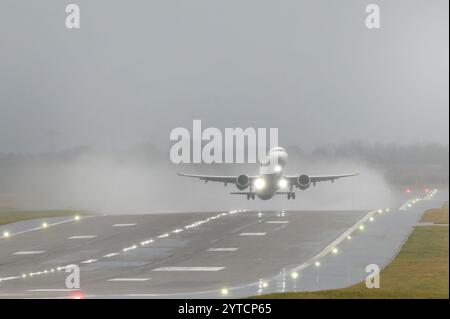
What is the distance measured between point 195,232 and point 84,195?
147 feet

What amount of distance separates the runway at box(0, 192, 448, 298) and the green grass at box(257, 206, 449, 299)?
1.07 m

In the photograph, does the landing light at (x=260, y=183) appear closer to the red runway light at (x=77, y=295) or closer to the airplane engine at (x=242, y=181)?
the airplane engine at (x=242, y=181)

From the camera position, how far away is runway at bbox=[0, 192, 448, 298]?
34562mm

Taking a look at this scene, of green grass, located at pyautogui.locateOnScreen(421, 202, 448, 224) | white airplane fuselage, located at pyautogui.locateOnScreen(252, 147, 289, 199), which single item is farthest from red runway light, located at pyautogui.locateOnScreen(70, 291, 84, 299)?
white airplane fuselage, located at pyautogui.locateOnScreen(252, 147, 289, 199)

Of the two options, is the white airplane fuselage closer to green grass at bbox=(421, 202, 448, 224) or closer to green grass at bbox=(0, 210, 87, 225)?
green grass at bbox=(421, 202, 448, 224)

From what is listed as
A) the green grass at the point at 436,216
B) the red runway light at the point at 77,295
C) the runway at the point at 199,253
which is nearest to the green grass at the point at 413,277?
the runway at the point at 199,253

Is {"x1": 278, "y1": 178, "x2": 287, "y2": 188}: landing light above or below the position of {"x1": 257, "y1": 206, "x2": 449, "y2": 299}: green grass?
above

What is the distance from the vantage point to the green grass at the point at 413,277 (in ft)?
103

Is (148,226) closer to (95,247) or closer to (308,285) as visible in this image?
(95,247)

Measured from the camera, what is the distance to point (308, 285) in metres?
33.8

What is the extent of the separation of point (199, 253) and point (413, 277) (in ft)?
47.3

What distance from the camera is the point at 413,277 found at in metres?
36.4

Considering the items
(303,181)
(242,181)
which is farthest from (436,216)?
(242,181)
